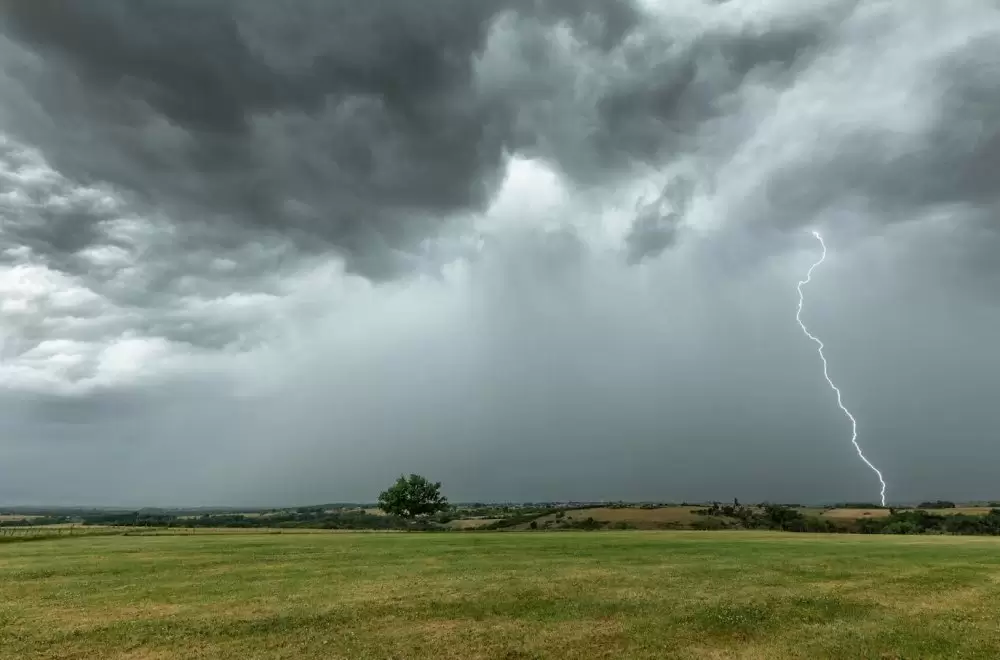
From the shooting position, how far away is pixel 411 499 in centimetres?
15012

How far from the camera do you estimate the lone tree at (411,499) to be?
14950 centimetres

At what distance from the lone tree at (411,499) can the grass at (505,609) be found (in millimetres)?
117657

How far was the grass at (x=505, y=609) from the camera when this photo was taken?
16.8m

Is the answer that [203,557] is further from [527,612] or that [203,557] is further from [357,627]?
[527,612]

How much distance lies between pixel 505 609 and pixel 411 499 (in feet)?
444

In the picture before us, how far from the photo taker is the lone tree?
490 feet

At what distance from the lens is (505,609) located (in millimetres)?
21297

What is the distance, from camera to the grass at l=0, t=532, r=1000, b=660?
16.8m

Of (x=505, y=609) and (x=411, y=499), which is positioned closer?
(x=505, y=609)

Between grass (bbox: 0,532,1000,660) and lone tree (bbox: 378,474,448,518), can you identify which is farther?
lone tree (bbox: 378,474,448,518)

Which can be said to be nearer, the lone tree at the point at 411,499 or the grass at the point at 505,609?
the grass at the point at 505,609

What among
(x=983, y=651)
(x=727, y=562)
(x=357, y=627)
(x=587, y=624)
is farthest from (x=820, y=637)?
(x=727, y=562)

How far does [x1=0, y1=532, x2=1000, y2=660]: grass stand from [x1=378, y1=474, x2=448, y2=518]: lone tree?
11766cm

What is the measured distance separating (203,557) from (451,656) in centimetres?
3284
